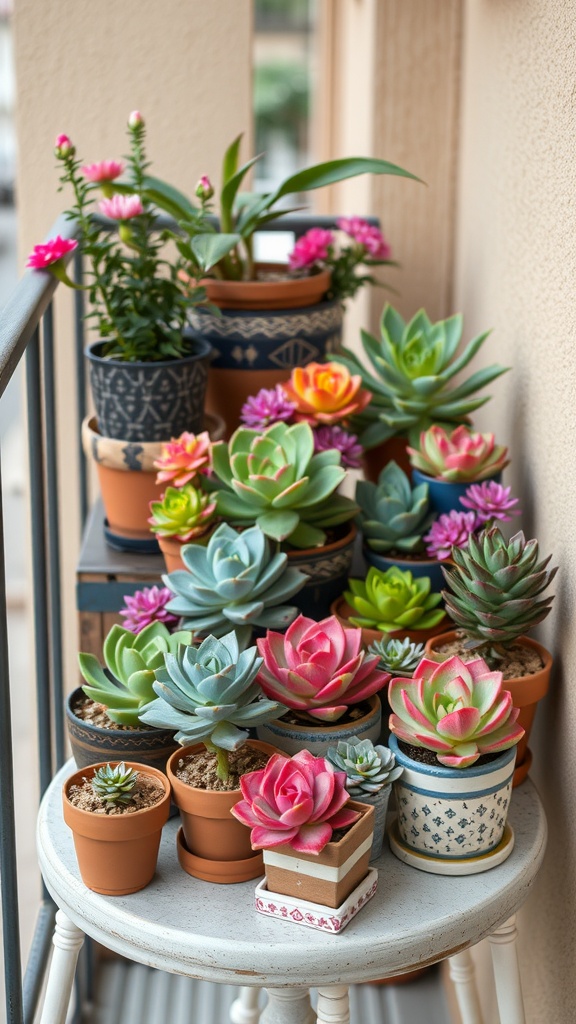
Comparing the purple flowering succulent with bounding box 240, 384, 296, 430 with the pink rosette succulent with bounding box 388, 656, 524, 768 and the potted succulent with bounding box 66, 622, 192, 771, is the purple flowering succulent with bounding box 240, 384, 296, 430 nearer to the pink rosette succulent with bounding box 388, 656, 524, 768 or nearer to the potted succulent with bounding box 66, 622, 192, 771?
the potted succulent with bounding box 66, 622, 192, 771

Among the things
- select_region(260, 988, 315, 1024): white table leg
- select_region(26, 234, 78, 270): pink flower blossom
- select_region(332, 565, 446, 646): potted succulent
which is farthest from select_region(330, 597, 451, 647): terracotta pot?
select_region(26, 234, 78, 270): pink flower blossom

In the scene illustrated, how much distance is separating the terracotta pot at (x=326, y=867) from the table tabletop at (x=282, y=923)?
3 centimetres

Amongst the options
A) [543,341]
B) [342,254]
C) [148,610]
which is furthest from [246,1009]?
[342,254]

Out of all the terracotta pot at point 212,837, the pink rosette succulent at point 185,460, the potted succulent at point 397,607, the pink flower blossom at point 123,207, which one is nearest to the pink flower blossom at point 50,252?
the pink flower blossom at point 123,207

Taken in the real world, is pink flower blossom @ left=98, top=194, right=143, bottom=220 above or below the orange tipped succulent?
above

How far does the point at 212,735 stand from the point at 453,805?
0.20 metres

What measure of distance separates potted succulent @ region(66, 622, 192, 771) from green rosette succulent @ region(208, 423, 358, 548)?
16cm

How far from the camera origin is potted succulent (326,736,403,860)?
0.85 meters

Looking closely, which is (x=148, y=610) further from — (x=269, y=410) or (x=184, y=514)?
(x=269, y=410)

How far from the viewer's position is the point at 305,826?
791 millimetres

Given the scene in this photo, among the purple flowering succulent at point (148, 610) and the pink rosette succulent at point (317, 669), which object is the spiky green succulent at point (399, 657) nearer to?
the pink rosette succulent at point (317, 669)

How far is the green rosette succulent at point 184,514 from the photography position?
3.56 feet

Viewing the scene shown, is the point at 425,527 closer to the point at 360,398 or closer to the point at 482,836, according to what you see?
the point at 360,398

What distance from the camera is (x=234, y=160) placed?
1.42 metres
